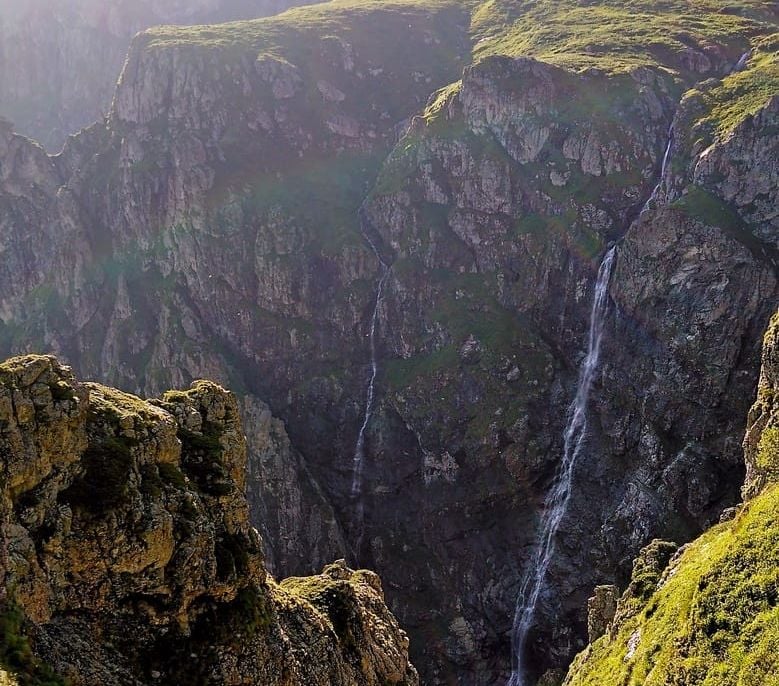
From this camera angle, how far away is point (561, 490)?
90188 mm

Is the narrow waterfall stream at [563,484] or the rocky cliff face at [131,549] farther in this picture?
the narrow waterfall stream at [563,484]

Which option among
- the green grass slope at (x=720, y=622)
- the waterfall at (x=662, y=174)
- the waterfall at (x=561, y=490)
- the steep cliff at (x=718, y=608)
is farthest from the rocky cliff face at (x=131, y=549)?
the waterfall at (x=662, y=174)

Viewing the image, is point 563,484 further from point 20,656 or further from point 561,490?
point 20,656

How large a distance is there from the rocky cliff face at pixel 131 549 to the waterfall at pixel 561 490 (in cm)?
5360

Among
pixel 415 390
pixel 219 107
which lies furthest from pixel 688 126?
pixel 219 107

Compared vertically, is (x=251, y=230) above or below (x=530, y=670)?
above

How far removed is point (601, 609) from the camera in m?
61.4

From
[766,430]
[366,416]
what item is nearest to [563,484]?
[366,416]

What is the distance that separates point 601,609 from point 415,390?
50.3 meters

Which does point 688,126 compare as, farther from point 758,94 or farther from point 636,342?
point 636,342

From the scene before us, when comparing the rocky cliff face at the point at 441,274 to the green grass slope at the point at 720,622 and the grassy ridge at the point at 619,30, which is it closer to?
the grassy ridge at the point at 619,30

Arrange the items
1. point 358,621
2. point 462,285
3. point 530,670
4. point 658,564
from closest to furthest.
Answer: point 358,621 < point 658,564 < point 530,670 < point 462,285

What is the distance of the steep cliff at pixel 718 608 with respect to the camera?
31.7 m

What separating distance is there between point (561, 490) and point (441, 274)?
42.5 meters
